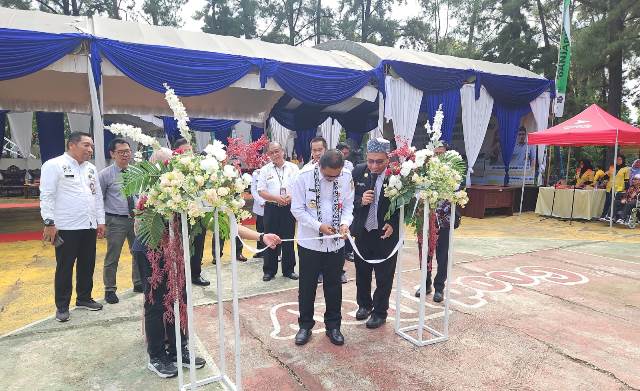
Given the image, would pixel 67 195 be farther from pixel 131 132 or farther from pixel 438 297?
pixel 438 297

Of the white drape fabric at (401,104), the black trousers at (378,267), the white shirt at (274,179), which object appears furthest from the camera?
the white drape fabric at (401,104)

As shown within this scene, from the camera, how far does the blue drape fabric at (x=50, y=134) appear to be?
37.9 ft

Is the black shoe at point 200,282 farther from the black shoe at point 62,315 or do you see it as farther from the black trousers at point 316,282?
the black trousers at point 316,282

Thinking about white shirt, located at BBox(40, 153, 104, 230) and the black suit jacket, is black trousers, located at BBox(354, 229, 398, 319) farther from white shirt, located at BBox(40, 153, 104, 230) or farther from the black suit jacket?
white shirt, located at BBox(40, 153, 104, 230)

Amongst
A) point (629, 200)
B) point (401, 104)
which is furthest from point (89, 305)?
point (629, 200)

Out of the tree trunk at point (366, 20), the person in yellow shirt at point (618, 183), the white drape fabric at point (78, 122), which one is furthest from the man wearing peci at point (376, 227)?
the tree trunk at point (366, 20)

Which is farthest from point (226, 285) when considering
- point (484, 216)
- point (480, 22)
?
point (480, 22)

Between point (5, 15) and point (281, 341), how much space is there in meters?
7.47

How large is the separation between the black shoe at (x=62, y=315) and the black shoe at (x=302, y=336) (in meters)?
2.11

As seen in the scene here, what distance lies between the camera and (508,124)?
38.4 ft

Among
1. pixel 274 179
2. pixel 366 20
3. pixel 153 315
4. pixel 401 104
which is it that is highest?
pixel 366 20

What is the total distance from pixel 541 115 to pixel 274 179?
33.7ft

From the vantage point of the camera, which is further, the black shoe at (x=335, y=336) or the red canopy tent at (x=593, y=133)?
the red canopy tent at (x=593, y=133)

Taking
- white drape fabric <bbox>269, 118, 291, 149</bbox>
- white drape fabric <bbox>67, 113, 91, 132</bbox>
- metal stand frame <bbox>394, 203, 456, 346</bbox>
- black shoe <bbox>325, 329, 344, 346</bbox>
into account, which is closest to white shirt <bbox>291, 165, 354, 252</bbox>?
metal stand frame <bbox>394, 203, 456, 346</bbox>
